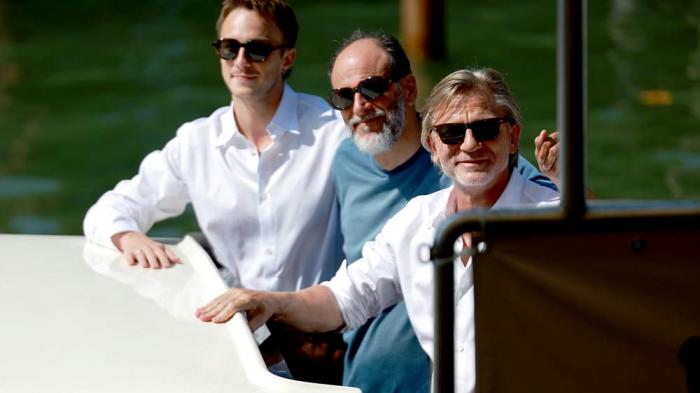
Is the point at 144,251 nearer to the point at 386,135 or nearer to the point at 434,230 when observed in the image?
the point at 386,135

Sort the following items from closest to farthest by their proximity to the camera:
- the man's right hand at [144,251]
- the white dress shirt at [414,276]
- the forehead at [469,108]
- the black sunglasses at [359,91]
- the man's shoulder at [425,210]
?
1. the white dress shirt at [414,276]
2. the forehead at [469,108]
3. the man's shoulder at [425,210]
4. the man's right hand at [144,251]
5. the black sunglasses at [359,91]

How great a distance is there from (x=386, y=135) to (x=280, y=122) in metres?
0.48

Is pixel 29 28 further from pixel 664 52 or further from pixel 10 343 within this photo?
pixel 10 343

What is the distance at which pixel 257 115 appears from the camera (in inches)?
144

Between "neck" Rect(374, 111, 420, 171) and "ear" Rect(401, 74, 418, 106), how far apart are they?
5 centimetres

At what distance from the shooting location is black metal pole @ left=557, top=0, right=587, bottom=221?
1848 millimetres

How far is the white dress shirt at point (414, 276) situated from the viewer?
2525mm

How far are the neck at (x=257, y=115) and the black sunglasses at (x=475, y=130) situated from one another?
3.50ft

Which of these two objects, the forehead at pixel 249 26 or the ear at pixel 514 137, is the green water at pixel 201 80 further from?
the ear at pixel 514 137

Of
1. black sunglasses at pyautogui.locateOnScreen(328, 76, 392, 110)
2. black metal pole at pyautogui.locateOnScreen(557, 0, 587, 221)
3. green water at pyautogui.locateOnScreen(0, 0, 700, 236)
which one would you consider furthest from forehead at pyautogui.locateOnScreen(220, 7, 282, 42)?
green water at pyautogui.locateOnScreen(0, 0, 700, 236)

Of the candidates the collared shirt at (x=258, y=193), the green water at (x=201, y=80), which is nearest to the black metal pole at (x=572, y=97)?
the collared shirt at (x=258, y=193)

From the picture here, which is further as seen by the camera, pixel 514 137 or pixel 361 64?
pixel 361 64

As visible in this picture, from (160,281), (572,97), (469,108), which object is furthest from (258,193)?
(572,97)

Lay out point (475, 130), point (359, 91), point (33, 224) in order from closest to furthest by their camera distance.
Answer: point (475, 130), point (359, 91), point (33, 224)
